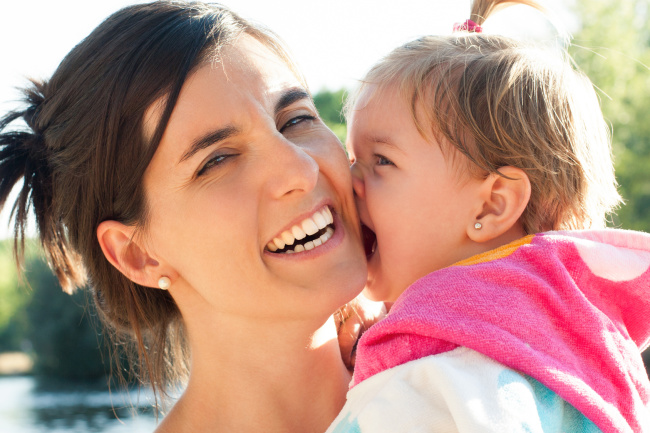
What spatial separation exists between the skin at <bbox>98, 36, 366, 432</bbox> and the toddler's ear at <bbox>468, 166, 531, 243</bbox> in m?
0.41

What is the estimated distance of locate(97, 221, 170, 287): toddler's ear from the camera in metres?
2.50

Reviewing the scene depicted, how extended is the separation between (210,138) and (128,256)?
64 cm

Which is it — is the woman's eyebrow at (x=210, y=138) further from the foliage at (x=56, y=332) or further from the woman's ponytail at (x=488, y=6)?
the foliage at (x=56, y=332)

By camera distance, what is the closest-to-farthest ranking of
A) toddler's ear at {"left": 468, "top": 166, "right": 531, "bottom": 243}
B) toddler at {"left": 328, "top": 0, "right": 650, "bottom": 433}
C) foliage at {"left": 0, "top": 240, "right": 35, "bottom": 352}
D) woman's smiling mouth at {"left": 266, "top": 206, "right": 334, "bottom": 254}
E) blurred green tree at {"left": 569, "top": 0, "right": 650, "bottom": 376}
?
1. toddler at {"left": 328, "top": 0, "right": 650, "bottom": 433}
2. toddler's ear at {"left": 468, "top": 166, "right": 531, "bottom": 243}
3. woman's smiling mouth at {"left": 266, "top": 206, "right": 334, "bottom": 254}
4. blurred green tree at {"left": 569, "top": 0, "right": 650, "bottom": 376}
5. foliage at {"left": 0, "top": 240, "right": 35, "bottom": 352}

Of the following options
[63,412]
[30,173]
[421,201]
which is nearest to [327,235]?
[421,201]

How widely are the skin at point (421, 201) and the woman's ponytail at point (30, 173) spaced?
4.27 ft

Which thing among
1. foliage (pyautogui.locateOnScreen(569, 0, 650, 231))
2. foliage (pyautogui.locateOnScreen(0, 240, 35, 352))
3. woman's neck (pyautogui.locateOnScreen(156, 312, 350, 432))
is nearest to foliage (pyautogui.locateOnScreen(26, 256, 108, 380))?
foliage (pyautogui.locateOnScreen(0, 240, 35, 352))

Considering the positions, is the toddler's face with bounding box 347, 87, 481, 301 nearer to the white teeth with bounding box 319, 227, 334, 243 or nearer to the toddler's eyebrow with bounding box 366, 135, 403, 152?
the toddler's eyebrow with bounding box 366, 135, 403, 152

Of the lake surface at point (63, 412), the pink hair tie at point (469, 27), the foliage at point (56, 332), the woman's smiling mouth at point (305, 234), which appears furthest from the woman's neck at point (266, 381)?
the foliage at point (56, 332)

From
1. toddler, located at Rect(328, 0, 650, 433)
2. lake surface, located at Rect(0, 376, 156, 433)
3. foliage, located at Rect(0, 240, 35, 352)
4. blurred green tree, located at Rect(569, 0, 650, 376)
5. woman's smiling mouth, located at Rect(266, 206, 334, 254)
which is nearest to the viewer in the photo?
toddler, located at Rect(328, 0, 650, 433)

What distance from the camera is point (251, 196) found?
86.4 inches

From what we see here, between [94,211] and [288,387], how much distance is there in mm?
961

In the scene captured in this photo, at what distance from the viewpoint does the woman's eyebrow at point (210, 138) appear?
2.17 meters

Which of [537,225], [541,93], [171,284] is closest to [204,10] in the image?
[171,284]
